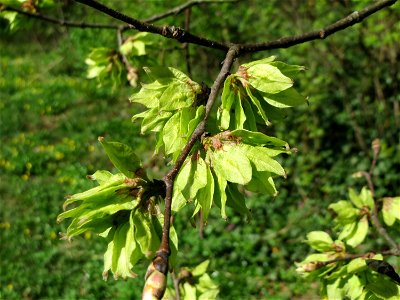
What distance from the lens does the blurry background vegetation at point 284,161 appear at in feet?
17.9

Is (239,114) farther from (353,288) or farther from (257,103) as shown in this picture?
(353,288)

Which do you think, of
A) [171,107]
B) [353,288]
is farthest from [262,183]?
[353,288]

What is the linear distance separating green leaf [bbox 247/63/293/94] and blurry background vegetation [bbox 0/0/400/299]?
3238 millimetres

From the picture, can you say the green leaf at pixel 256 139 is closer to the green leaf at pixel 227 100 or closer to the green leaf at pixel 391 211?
the green leaf at pixel 227 100

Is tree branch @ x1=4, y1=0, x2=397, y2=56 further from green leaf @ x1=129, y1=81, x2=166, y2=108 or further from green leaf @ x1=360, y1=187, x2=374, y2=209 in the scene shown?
green leaf @ x1=360, y1=187, x2=374, y2=209

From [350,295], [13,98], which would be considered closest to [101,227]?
[350,295]

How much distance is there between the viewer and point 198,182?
1176 millimetres

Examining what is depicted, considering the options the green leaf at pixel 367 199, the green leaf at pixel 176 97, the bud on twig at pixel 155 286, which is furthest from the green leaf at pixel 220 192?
the green leaf at pixel 367 199

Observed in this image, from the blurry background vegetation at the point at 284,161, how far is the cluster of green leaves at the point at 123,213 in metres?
3.21

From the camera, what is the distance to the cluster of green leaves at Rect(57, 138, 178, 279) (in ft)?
3.94

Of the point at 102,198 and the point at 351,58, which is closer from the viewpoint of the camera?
the point at 102,198

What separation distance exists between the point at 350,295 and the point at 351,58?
18.8ft

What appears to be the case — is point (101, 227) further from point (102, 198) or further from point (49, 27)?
point (49, 27)

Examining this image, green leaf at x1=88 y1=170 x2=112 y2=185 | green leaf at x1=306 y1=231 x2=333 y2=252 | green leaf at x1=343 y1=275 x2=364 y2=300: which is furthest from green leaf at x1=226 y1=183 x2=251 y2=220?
green leaf at x1=306 y1=231 x2=333 y2=252
